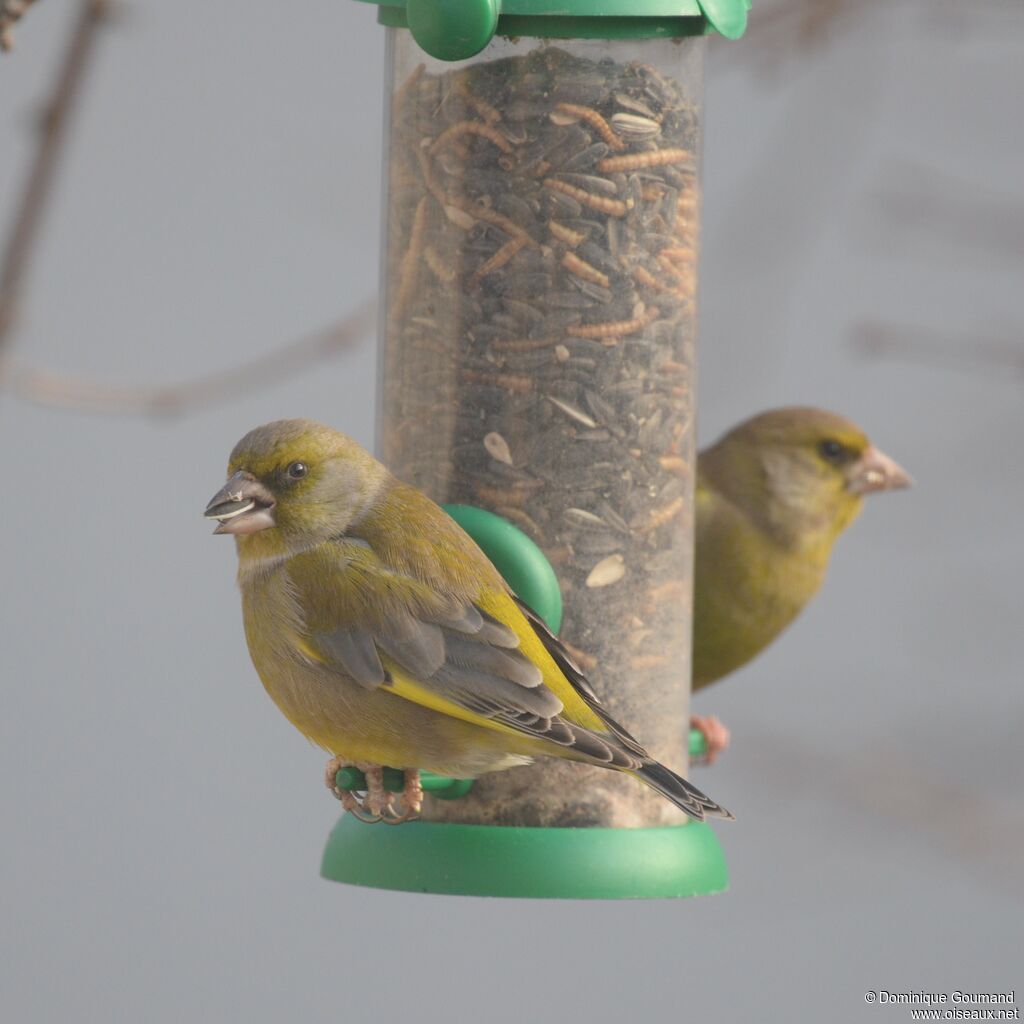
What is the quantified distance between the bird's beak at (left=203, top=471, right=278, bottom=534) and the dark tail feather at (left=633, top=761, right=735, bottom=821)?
103cm

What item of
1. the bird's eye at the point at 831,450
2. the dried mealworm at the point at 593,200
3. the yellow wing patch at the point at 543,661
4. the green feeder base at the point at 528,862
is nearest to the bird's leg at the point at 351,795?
the green feeder base at the point at 528,862

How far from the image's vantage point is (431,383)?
476 cm

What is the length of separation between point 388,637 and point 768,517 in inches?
86.6

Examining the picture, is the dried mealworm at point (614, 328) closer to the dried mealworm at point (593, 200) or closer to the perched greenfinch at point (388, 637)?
the dried mealworm at point (593, 200)

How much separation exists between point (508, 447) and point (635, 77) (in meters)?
0.94

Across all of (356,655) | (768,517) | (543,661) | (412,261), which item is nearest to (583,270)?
(412,261)

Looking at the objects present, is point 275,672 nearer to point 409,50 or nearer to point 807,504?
point 409,50

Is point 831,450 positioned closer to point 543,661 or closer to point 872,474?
point 872,474

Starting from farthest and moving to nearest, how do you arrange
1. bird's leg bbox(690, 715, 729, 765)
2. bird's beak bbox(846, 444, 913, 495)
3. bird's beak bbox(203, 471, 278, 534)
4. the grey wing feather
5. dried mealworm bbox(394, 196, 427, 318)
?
bird's beak bbox(846, 444, 913, 495)
bird's leg bbox(690, 715, 729, 765)
dried mealworm bbox(394, 196, 427, 318)
bird's beak bbox(203, 471, 278, 534)
the grey wing feather

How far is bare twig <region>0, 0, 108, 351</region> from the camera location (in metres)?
3.78

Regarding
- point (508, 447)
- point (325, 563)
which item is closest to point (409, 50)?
point (508, 447)

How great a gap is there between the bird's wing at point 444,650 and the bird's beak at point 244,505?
5.2 inches

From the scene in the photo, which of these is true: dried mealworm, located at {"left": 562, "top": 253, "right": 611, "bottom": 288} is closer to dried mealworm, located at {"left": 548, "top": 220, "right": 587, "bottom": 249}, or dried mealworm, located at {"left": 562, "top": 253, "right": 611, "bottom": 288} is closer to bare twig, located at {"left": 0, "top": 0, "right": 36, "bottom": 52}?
dried mealworm, located at {"left": 548, "top": 220, "right": 587, "bottom": 249}

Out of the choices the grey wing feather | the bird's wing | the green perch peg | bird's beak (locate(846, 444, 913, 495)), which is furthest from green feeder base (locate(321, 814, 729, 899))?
bird's beak (locate(846, 444, 913, 495))
